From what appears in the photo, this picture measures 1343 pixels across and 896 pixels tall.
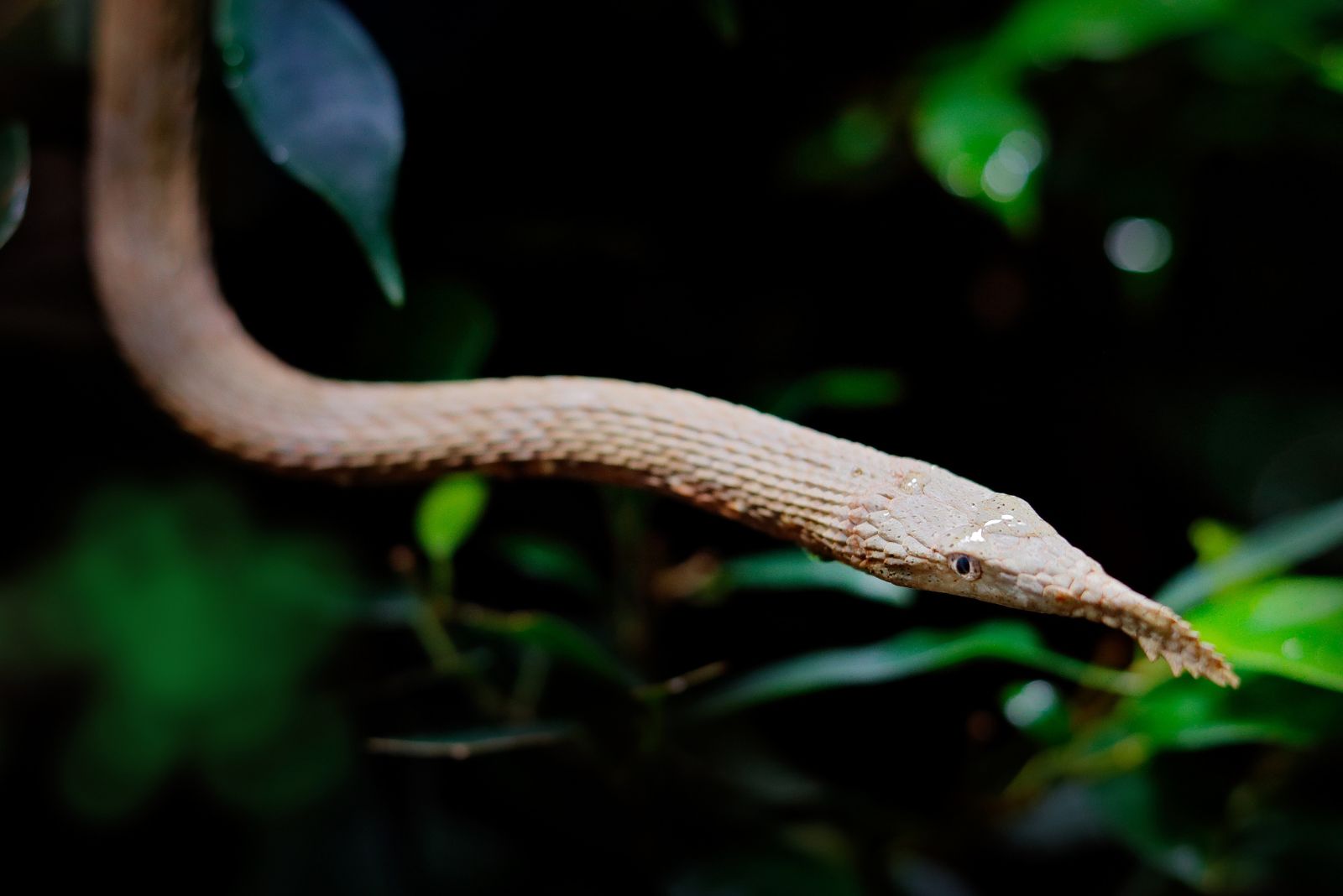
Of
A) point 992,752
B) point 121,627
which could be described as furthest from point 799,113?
point 121,627

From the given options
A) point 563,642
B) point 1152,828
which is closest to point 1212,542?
point 1152,828

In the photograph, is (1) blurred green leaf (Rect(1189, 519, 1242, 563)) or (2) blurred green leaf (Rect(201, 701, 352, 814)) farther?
(2) blurred green leaf (Rect(201, 701, 352, 814))

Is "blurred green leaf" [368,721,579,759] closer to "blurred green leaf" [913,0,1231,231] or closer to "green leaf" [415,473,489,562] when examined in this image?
"green leaf" [415,473,489,562]

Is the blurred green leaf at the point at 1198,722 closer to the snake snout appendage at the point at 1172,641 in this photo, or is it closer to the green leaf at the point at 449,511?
the snake snout appendage at the point at 1172,641

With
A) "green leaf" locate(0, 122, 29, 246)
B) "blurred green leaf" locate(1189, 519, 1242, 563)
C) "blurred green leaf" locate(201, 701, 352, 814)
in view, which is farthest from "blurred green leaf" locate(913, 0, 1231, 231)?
"blurred green leaf" locate(201, 701, 352, 814)

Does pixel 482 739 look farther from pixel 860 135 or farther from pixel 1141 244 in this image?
pixel 1141 244
